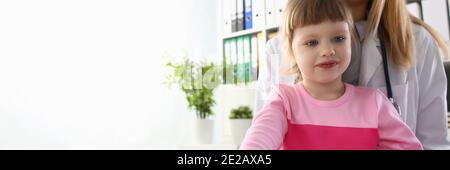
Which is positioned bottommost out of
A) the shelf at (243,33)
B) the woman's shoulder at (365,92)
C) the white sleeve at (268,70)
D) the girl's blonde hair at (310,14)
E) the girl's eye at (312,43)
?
the woman's shoulder at (365,92)

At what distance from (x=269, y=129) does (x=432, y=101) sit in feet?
1.09

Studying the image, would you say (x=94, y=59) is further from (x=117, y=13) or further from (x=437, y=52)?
(x=437, y=52)

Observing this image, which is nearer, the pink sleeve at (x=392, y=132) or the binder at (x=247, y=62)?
the pink sleeve at (x=392, y=132)

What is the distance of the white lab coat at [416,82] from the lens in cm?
60

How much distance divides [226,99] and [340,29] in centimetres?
29

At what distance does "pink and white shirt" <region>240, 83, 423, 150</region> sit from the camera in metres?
0.50

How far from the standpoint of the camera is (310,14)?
528mm

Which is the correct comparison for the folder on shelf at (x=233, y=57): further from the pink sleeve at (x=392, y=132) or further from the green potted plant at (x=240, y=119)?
the pink sleeve at (x=392, y=132)

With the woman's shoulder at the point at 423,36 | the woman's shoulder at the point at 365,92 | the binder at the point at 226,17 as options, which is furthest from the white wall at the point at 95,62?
the woman's shoulder at the point at 423,36

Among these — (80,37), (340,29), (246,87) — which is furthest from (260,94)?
(80,37)

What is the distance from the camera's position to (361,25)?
615mm

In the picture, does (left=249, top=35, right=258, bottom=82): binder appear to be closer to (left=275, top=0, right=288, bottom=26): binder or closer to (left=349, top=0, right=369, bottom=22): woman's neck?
(left=275, top=0, right=288, bottom=26): binder

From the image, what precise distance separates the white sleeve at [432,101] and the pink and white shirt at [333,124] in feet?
0.48
